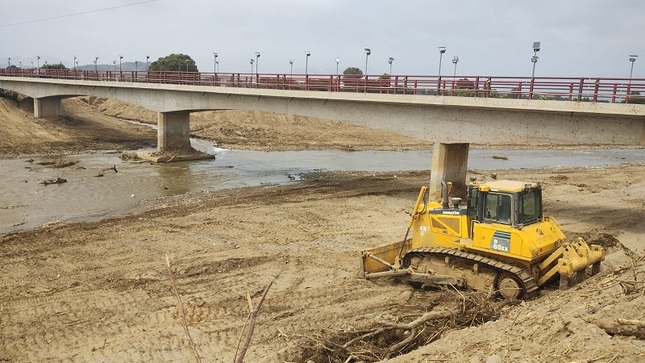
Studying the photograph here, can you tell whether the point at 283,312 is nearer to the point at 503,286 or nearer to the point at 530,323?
the point at 503,286

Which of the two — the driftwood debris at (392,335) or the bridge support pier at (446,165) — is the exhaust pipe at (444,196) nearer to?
the driftwood debris at (392,335)

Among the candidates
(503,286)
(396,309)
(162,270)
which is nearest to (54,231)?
(162,270)

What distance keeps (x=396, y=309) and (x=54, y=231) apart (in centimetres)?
1152

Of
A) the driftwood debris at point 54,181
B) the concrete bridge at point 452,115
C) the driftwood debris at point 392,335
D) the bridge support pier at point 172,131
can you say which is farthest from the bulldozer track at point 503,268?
the bridge support pier at point 172,131

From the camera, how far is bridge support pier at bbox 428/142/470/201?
2058 centimetres

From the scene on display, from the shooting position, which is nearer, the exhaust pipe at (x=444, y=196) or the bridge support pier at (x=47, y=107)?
the exhaust pipe at (x=444, y=196)

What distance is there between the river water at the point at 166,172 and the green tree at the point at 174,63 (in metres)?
43.0

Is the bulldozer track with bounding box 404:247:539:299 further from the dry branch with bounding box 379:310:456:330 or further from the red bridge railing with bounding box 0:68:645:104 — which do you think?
the red bridge railing with bounding box 0:68:645:104

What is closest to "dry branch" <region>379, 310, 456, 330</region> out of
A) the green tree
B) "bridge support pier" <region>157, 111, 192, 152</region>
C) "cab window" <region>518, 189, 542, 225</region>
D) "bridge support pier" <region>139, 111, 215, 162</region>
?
"cab window" <region>518, 189, 542, 225</region>

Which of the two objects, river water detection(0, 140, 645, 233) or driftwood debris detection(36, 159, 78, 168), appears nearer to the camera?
river water detection(0, 140, 645, 233)

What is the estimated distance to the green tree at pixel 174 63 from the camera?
8312 cm

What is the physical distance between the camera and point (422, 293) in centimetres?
1068

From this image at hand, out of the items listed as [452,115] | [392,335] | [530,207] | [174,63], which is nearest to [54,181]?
[452,115]

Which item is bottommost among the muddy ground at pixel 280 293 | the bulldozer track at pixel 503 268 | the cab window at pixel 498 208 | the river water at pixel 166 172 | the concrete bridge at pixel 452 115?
the river water at pixel 166 172
